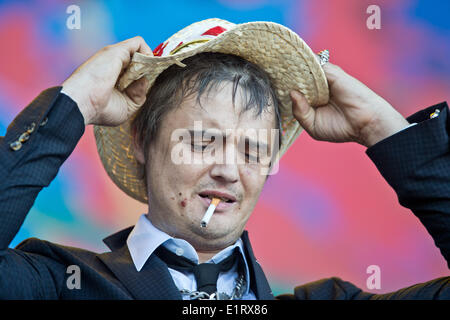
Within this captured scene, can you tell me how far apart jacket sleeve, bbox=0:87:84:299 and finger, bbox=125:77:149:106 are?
0.87ft

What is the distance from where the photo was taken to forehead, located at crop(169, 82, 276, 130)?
5.52 ft

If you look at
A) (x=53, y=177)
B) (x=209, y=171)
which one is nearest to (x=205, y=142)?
(x=209, y=171)

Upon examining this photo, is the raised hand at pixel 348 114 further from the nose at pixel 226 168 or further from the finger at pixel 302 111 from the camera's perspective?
the nose at pixel 226 168

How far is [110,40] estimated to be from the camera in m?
2.59

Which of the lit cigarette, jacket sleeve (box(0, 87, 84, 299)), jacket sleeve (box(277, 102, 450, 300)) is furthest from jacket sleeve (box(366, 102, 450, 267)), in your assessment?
Answer: jacket sleeve (box(0, 87, 84, 299))

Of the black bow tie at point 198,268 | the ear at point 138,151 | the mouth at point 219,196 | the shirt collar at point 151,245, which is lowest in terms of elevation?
the black bow tie at point 198,268

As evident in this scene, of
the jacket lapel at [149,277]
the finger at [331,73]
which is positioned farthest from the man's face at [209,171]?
the finger at [331,73]

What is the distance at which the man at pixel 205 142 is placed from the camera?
1524 mm

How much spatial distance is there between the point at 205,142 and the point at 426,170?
23.7 inches

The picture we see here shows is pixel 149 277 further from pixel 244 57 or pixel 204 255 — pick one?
pixel 244 57

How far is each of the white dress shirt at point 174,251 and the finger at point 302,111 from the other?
435 mm

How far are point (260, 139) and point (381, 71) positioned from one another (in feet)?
3.89
